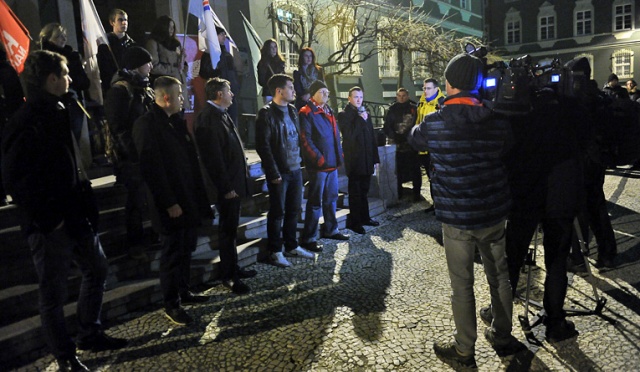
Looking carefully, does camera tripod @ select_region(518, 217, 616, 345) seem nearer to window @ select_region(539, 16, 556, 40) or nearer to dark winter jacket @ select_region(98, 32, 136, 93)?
dark winter jacket @ select_region(98, 32, 136, 93)

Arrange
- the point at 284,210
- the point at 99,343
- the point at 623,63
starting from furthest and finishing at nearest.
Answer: the point at 623,63 → the point at 284,210 → the point at 99,343

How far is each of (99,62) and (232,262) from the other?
3.51 m

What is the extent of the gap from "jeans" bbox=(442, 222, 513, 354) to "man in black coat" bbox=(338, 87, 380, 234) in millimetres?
3775

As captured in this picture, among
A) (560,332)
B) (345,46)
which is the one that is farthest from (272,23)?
(560,332)

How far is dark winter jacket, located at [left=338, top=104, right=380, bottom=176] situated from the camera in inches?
279

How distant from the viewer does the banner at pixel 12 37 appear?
416 centimetres

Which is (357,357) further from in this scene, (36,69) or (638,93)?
(638,93)

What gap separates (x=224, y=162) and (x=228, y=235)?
0.78 meters

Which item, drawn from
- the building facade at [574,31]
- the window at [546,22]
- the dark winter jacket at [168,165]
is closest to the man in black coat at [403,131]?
the dark winter jacket at [168,165]

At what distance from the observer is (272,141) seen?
5.62 m

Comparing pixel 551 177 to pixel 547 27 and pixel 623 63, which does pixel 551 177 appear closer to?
pixel 623 63

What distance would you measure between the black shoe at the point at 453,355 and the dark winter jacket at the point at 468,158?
0.94 m

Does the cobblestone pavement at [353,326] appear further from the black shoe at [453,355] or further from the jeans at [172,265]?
the jeans at [172,265]

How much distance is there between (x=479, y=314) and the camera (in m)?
4.07
